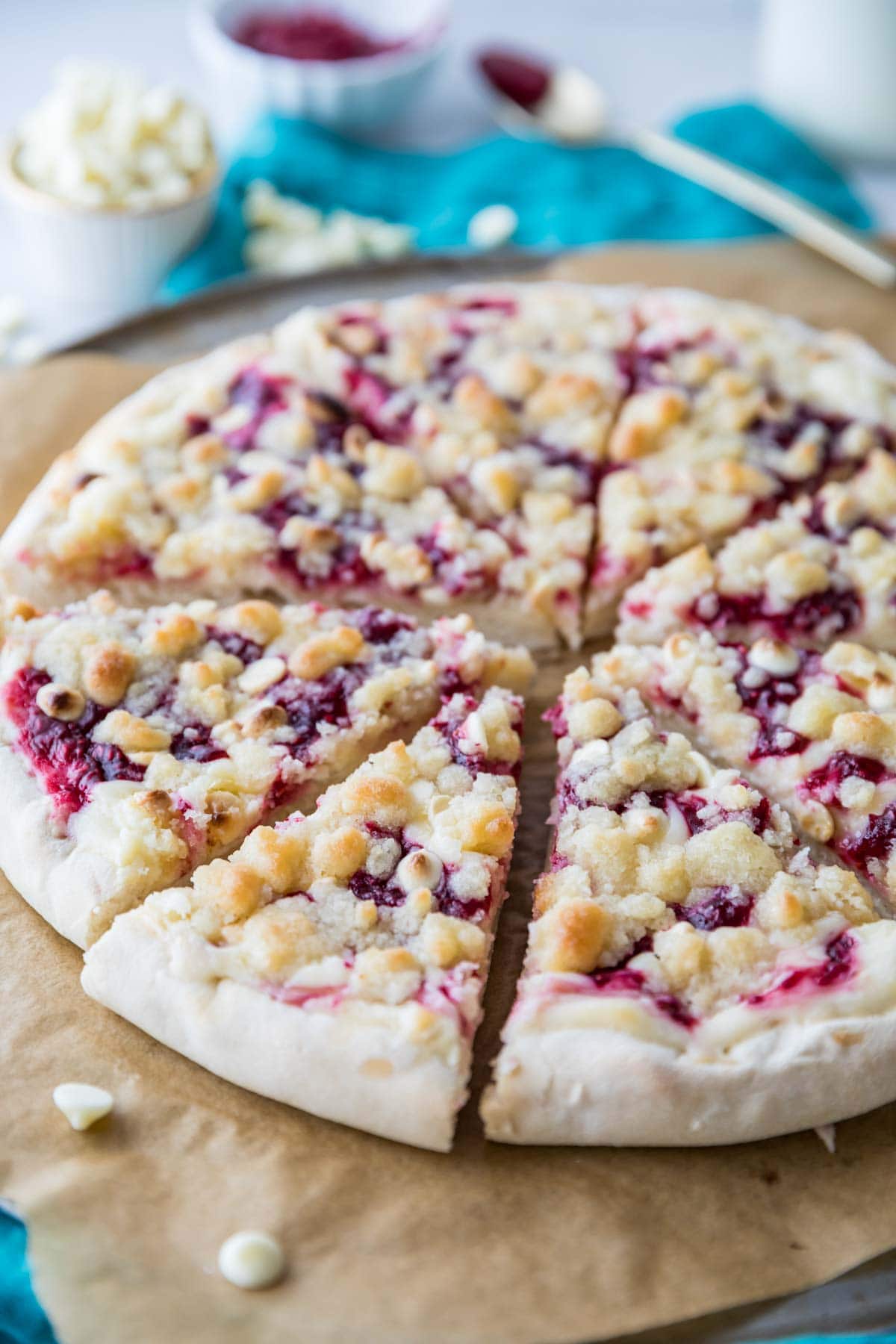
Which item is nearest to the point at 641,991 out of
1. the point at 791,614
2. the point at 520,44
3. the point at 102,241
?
the point at 791,614

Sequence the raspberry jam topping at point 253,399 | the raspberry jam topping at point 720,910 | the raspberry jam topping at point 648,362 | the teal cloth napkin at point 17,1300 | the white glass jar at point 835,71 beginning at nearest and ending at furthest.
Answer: the teal cloth napkin at point 17,1300
the raspberry jam topping at point 720,910
the raspberry jam topping at point 253,399
the raspberry jam topping at point 648,362
the white glass jar at point 835,71

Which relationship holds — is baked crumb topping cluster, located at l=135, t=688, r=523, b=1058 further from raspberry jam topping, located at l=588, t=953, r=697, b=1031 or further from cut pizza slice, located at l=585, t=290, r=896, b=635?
cut pizza slice, located at l=585, t=290, r=896, b=635

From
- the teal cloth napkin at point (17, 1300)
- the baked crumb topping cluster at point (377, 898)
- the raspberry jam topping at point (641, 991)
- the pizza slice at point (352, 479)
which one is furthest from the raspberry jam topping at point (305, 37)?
the teal cloth napkin at point (17, 1300)

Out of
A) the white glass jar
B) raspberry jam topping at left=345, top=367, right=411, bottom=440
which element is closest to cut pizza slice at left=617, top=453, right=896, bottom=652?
raspberry jam topping at left=345, top=367, right=411, bottom=440

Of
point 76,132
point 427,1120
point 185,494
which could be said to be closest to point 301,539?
point 185,494

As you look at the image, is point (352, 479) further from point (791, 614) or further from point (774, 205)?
point (774, 205)

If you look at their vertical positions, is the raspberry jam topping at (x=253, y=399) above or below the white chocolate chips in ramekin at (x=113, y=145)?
below

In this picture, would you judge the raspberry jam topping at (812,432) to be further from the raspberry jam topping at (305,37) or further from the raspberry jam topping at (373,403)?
the raspberry jam topping at (305,37)

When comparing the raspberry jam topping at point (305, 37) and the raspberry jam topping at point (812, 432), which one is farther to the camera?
the raspberry jam topping at point (305, 37)
